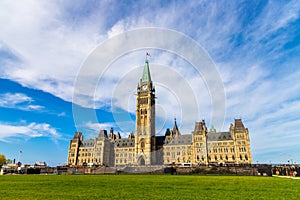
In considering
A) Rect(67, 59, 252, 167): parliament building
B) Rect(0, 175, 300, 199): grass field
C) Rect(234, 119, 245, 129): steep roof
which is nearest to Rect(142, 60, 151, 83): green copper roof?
Rect(67, 59, 252, 167): parliament building

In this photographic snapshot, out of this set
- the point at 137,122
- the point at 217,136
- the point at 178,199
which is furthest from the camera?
the point at 137,122

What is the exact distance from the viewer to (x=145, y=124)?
3693 inches

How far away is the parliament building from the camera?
3137 inches

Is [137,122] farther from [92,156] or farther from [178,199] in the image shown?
[178,199]

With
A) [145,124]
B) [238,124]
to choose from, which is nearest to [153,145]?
[145,124]

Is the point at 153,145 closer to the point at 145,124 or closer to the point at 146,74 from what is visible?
the point at 145,124

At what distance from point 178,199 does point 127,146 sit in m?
97.5

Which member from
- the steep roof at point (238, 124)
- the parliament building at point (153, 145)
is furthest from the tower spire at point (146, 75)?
the steep roof at point (238, 124)

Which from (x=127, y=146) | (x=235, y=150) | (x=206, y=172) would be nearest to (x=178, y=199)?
(x=206, y=172)

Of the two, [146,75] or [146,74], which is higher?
[146,74]

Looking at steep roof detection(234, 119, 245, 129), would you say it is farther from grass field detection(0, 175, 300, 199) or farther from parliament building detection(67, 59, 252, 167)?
grass field detection(0, 175, 300, 199)

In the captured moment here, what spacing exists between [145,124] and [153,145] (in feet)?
34.5

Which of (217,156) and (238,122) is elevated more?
(238,122)

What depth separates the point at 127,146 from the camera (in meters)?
104
